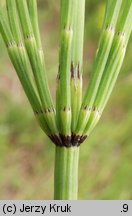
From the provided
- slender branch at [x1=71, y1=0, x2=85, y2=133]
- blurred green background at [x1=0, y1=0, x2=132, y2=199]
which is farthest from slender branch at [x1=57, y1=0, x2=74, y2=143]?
blurred green background at [x1=0, y1=0, x2=132, y2=199]

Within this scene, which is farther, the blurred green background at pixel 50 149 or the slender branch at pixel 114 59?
the blurred green background at pixel 50 149

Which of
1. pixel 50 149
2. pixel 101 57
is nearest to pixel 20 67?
pixel 101 57

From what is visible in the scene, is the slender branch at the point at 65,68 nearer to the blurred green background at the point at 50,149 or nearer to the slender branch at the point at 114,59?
the slender branch at the point at 114,59

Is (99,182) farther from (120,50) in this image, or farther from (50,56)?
(120,50)

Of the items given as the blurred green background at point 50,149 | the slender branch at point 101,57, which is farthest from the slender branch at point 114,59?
the blurred green background at point 50,149

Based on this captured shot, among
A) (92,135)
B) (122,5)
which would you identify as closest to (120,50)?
(122,5)

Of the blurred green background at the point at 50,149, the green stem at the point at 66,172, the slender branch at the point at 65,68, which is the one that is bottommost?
the green stem at the point at 66,172
